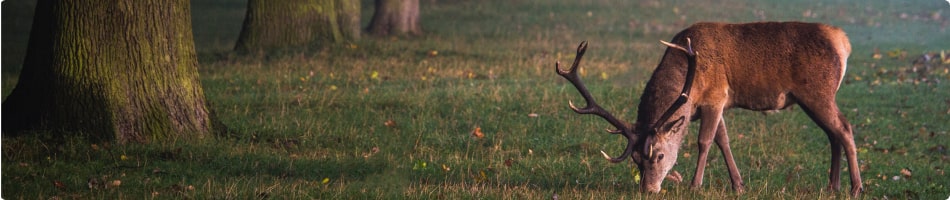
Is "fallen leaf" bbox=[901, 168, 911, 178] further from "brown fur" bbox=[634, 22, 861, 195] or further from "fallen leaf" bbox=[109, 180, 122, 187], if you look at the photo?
"fallen leaf" bbox=[109, 180, 122, 187]

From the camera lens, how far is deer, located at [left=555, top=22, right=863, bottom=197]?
9.54 m

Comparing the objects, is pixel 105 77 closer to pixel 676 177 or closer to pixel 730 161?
pixel 676 177

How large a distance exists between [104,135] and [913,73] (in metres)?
12.7

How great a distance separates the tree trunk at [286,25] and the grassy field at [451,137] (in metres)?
0.46

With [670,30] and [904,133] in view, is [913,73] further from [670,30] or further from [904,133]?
[670,30]

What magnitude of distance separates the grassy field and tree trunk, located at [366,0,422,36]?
24.5 inches

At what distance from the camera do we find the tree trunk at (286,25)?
1903cm

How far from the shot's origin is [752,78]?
9.79 m

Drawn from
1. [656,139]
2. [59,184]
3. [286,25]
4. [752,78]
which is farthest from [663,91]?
[286,25]

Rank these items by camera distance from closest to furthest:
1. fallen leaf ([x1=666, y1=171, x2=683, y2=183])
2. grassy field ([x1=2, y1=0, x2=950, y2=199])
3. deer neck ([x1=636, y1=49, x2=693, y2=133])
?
grassy field ([x1=2, y1=0, x2=950, y2=199])
deer neck ([x1=636, y1=49, x2=693, y2=133])
fallen leaf ([x1=666, y1=171, x2=683, y2=183])

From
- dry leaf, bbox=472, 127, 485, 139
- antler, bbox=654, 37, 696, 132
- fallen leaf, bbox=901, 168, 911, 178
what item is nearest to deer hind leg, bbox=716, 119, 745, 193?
antler, bbox=654, 37, 696, 132

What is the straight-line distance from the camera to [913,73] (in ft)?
62.7

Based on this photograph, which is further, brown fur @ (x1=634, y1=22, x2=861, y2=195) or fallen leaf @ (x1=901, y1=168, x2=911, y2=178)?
fallen leaf @ (x1=901, y1=168, x2=911, y2=178)

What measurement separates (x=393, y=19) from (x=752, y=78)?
13950 mm
